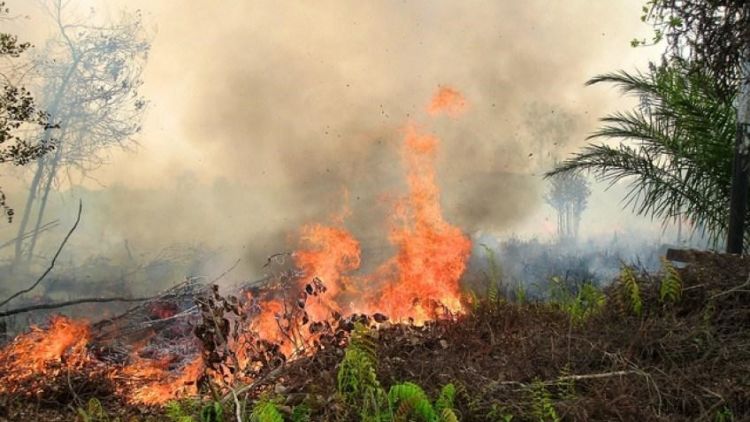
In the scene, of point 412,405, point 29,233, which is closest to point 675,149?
point 412,405

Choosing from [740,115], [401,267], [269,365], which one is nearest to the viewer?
[269,365]

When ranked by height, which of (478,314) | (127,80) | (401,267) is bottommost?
(478,314)

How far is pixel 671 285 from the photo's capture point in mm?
5062

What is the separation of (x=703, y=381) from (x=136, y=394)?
524 cm

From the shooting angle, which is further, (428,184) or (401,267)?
(428,184)

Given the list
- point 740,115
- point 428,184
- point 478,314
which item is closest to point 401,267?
point 428,184

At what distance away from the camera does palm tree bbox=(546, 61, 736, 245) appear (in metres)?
8.77

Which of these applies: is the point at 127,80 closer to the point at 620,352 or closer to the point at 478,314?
the point at 478,314

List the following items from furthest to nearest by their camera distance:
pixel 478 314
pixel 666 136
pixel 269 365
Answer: pixel 666 136 → pixel 478 314 → pixel 269 365

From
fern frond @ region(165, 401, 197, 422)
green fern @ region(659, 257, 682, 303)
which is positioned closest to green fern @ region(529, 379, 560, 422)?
green fern @ region(659, 257, 682, 303)

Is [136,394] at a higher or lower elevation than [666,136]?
lower

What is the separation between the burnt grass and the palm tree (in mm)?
3939

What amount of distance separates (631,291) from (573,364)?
1.27m

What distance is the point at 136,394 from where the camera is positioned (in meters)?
6.29
